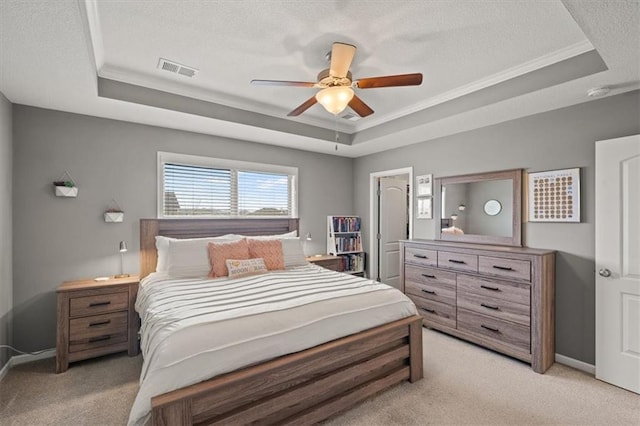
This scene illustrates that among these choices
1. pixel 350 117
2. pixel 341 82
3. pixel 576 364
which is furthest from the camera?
pixel 350 117

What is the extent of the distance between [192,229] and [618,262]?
4284 millimetres

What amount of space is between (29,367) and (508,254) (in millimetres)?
4638

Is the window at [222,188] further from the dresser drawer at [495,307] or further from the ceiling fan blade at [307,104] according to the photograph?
the dresser drawer at [495,307]

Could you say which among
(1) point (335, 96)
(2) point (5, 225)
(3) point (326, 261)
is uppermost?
(1) point (335, 96)

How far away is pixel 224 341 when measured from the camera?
1729 mm

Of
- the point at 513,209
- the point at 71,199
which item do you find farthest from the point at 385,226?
the point at 71,199

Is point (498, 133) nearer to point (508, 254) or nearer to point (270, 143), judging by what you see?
point (508, 254)

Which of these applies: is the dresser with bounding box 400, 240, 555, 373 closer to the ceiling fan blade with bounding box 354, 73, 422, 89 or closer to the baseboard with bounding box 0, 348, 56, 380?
the ceiling fan blade with bounding box 354, 73, 422, 89

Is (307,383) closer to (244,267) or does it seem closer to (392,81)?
(244,267)

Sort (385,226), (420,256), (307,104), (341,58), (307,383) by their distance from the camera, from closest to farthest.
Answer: (307,383) < (341,58) < (307,104) < (420,256) < (385,226)

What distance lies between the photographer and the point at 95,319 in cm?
286

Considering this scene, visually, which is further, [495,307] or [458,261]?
[458,261]

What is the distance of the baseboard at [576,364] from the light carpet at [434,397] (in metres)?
0.06

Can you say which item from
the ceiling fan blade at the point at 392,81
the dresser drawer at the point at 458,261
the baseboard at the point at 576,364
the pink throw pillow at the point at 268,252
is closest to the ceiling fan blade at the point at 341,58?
the ceiling fan blade at the point at 392,81
